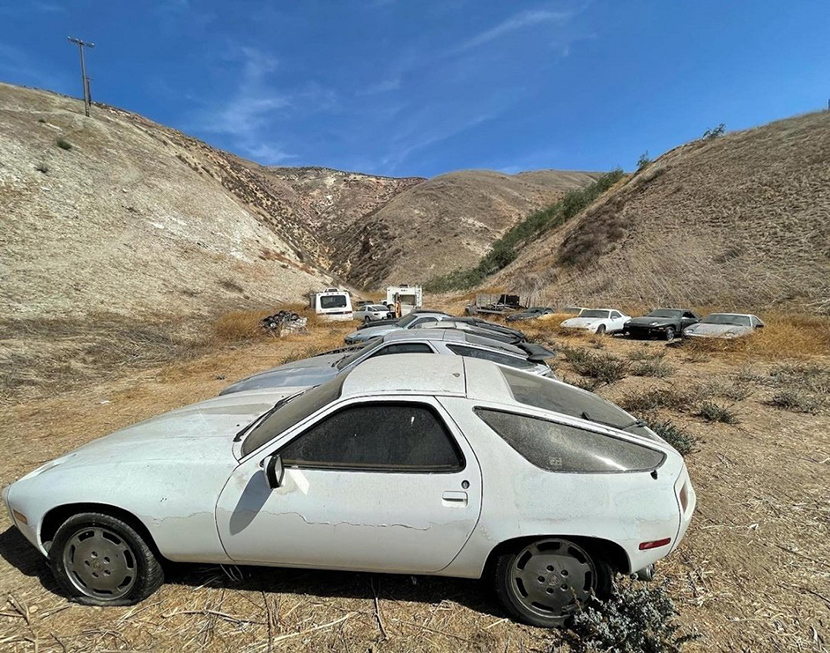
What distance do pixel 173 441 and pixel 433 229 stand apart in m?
59.7

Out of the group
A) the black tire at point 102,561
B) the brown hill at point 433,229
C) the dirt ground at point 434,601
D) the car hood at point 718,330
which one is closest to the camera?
the dirt ground at point 434,601

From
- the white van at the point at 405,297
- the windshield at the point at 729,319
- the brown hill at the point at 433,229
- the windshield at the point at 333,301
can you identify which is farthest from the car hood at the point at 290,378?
the brown hill at the point at 433,229

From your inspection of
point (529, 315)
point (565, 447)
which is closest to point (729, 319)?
point (529, 315)

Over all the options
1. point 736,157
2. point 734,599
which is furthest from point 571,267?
point 734,599

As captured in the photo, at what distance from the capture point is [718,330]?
1227 cm

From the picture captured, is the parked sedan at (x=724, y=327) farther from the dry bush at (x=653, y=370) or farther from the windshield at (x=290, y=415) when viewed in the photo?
the windshield at (x=290, y=415)

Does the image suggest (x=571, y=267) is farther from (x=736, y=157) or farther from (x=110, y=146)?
(x=110, y=146)

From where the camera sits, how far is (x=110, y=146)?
83.7ft

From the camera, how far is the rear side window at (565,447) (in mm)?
2184

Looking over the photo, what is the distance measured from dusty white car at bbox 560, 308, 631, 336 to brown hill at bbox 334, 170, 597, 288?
35.2m

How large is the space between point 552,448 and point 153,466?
8.03ft

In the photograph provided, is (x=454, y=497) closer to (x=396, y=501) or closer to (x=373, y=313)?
(x=396, y=501)

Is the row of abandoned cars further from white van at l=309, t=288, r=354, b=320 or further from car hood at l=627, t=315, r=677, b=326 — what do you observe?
car hood at l=627, t=315, r=677, b=326

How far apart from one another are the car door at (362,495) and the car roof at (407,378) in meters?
0.09
